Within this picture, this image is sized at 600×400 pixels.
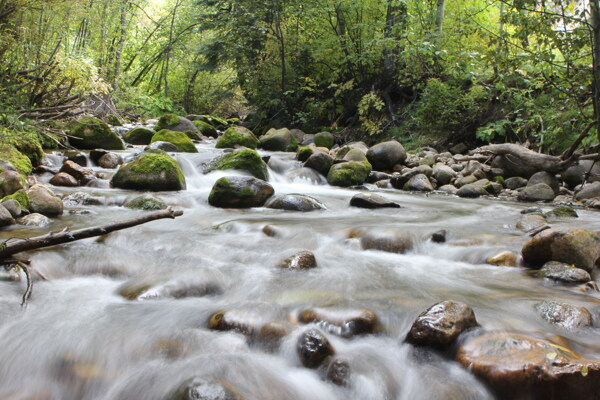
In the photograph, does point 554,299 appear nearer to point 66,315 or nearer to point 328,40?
point 66,315

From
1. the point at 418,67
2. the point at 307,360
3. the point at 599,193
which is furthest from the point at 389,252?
the point at 418,67

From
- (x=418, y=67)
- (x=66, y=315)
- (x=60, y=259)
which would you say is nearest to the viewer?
(x=66, y=315)

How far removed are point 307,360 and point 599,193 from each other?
7.73 m

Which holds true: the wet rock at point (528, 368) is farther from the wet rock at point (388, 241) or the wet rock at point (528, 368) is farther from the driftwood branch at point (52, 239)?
the driftwood branch at point (52, 239)

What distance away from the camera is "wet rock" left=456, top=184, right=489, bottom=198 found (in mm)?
8891

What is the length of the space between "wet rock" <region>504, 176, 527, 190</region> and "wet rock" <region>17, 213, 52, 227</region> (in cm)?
864

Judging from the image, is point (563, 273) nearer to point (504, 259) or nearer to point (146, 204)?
point (504, 259)

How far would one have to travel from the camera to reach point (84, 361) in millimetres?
2395

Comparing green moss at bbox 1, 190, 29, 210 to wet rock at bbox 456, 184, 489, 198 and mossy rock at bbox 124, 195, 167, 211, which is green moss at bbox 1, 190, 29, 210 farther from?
wet rock at bbox 456, 184, 489, 198

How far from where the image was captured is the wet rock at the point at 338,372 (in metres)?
2.24

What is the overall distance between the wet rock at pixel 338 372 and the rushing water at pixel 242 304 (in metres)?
0.04

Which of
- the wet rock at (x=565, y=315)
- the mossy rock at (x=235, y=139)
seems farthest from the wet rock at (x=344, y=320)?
the mossy rock at (x=235, y=139)

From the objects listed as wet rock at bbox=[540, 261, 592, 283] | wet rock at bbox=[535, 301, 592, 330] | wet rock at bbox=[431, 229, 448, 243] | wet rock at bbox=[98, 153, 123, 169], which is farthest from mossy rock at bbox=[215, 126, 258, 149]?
wet rock at bbox=[535, 301, 592, 330]

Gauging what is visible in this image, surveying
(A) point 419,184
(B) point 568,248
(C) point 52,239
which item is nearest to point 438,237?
(B) point 568,248
